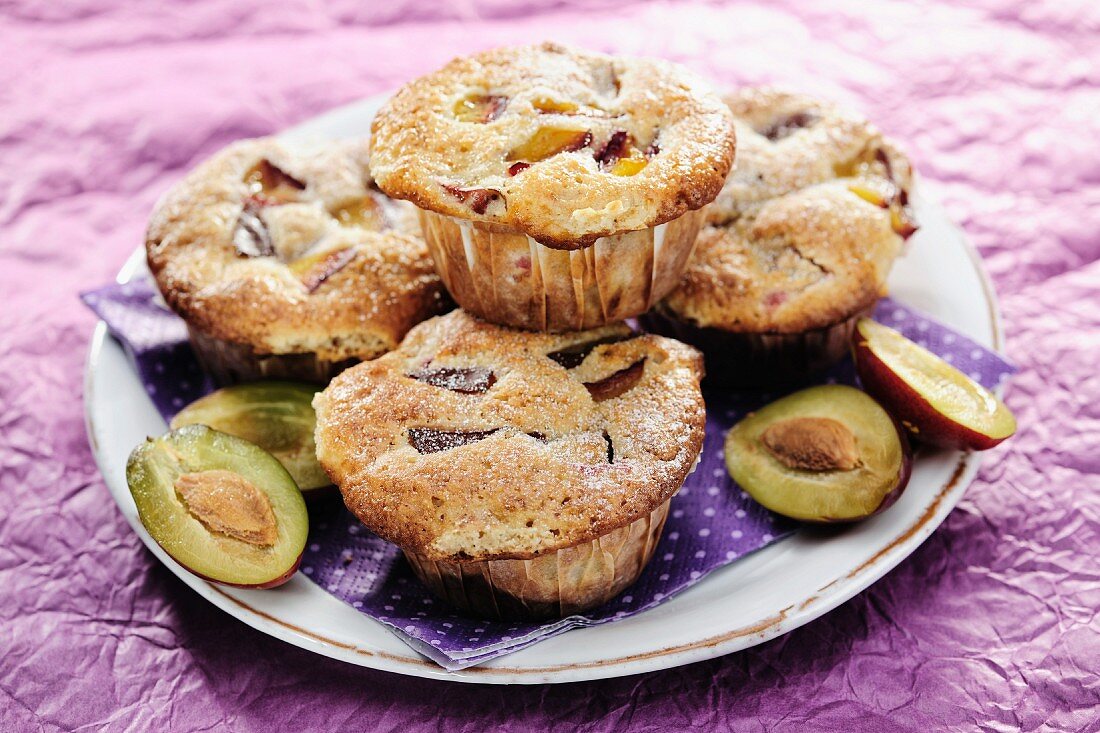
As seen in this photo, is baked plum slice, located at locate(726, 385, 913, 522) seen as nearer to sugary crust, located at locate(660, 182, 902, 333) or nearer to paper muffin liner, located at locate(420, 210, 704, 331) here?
sugary crust, located at locate(660, 182, 902, 333)

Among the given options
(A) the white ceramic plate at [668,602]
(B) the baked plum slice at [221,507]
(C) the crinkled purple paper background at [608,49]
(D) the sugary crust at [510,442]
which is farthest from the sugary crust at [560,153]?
(C) the crinkled purple paper background at [608,49]

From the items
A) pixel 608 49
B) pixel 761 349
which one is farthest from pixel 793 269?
pixel 608 49

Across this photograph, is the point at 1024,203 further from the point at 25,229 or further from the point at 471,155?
the point at 25,229

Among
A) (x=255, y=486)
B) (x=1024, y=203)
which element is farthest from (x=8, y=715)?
(x=1024, y=203)

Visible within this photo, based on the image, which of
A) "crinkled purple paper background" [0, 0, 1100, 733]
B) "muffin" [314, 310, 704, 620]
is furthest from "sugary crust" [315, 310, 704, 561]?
"crinkled purple paper background" [0, 0, 1100, 733]

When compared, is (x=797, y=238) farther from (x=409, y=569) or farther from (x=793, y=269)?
(x=409, y=569)

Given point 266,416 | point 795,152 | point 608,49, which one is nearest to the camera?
point 266,416
